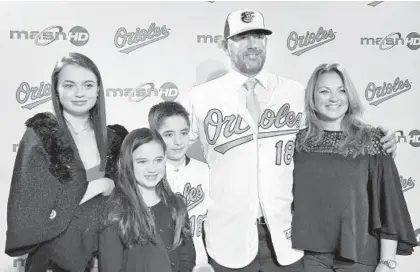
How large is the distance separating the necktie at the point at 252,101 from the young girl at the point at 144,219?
466 mm

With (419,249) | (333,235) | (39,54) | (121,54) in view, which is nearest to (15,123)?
(39,54)

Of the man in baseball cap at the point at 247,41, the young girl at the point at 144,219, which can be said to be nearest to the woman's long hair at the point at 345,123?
the man in baseball cap at the point at 247,41

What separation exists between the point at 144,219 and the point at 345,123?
1.02 metres

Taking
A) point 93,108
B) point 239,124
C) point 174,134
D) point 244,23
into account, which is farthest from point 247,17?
point 93,108

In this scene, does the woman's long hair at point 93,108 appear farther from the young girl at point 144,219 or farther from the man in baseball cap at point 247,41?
the man in baseball cap at point 247,41

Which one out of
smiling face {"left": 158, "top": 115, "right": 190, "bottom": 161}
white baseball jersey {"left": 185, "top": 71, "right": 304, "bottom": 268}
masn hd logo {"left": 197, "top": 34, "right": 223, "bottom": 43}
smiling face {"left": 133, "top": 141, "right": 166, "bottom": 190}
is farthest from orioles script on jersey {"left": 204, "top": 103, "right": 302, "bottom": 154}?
masn hd logo {"left": 197, "top": 34, "right": 223, "bottom": 43}

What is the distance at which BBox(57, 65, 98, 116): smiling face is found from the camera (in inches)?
76.7

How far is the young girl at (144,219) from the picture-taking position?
1875 millimetres

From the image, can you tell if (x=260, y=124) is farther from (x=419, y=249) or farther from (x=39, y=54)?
(x=419, y=249)

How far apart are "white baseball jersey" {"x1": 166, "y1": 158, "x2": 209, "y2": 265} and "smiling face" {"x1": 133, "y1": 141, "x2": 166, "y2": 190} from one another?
24 centimetres

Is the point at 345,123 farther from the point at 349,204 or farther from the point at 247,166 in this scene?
→ the point at 247,166

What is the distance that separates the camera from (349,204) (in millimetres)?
2059

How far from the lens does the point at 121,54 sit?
2.83 meters

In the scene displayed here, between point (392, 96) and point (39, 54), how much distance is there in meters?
2.23
